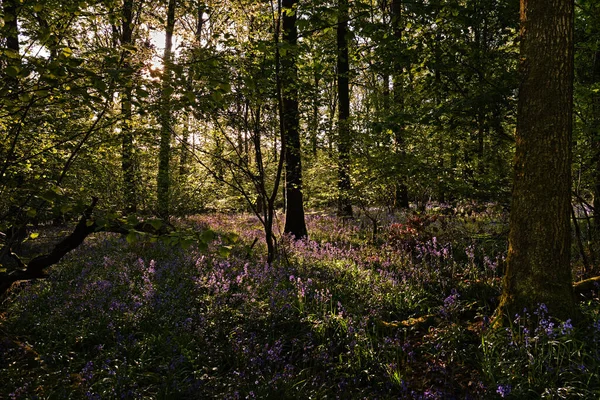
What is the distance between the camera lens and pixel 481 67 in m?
5.73

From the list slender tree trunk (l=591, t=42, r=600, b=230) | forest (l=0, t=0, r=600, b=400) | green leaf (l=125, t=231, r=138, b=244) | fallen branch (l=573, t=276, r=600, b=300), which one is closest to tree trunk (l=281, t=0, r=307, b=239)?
forest (l=0, t=0, r=600, b=400)

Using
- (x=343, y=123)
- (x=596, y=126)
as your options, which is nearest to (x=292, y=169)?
(x=343, y=123)

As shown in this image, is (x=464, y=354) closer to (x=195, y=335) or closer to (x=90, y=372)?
(x=195, y=335)

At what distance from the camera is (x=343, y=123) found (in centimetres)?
916

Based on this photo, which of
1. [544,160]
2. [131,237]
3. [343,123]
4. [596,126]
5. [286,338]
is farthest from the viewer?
[343,123]

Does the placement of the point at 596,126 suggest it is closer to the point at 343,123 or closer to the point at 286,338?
the point at 343,123

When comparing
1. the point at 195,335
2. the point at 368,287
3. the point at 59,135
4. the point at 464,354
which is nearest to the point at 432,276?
the point at 368,287

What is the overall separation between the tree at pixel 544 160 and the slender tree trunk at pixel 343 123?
2135mm

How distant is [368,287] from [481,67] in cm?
425

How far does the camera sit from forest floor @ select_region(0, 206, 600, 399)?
11.7ft

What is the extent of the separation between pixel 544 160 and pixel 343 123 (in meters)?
5.86

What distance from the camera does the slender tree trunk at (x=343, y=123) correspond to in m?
5.61

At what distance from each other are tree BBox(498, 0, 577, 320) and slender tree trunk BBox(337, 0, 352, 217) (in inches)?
84.1

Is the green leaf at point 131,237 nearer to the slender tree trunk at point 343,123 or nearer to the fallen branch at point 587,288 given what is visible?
the slender tree trunk at point 343,123
